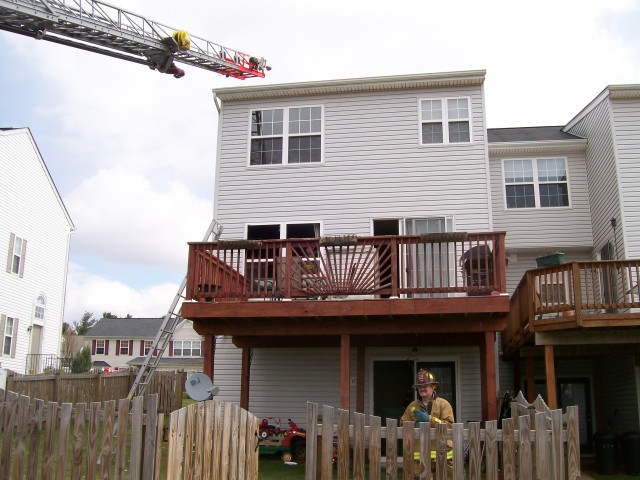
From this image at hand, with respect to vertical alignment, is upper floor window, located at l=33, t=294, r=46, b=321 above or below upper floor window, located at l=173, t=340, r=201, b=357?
above

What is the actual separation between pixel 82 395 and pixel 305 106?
10.0 m

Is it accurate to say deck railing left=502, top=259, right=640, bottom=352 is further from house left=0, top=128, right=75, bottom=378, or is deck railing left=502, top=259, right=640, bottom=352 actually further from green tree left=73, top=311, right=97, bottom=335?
green tree left=73, top=311, right=97, bottom=335

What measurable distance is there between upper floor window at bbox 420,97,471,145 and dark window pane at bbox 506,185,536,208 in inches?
120

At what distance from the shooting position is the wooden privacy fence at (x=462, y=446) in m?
6.47

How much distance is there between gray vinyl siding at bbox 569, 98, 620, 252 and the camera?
52.9 feet

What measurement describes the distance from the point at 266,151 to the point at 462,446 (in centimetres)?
1158

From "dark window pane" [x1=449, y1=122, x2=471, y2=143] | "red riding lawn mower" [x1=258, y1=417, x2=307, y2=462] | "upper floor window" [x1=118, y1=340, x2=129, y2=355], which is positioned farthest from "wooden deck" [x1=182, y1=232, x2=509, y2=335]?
"upper floor window" [x1=118, y1=340, x2=129, y2=355]

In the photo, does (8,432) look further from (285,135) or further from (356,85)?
(356,85)

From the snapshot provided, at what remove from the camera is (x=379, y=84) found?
16531 mm

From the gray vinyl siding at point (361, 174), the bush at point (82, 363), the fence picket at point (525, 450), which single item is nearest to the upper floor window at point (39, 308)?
the bush at point (82, 363)

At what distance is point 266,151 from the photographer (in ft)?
55.6

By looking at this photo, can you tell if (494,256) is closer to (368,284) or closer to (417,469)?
(368,284)

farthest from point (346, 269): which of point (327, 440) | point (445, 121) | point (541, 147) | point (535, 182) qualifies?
point (541, 147)

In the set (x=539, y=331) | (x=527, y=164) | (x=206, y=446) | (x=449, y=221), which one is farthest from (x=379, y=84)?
(x=206, y=446)
